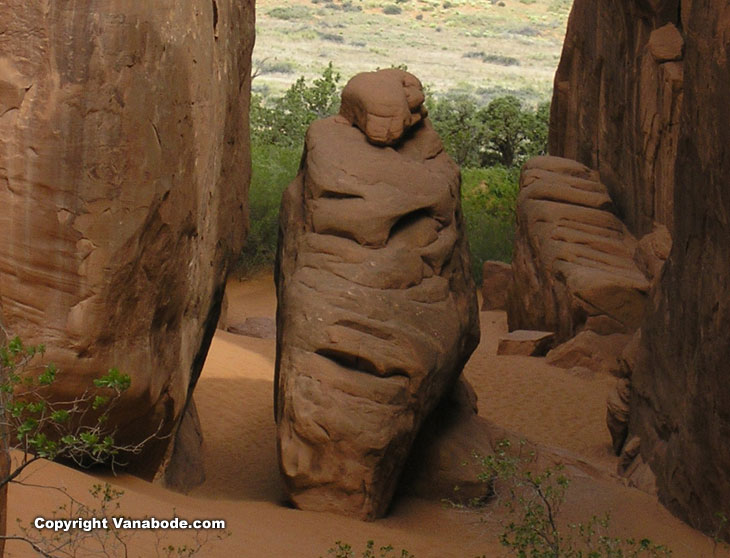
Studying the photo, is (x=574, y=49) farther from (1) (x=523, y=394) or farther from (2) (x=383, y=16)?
(2) (x=383, y=16)

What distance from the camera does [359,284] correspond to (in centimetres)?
766

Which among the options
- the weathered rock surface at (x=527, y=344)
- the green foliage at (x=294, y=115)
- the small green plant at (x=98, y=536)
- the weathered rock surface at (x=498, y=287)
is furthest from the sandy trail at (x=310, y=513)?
the green foliage at (x=294, y=115)

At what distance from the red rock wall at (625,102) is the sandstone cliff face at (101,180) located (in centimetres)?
767

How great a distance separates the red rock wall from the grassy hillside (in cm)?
2068

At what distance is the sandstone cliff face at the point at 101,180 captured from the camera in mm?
5688

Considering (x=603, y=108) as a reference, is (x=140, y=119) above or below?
above

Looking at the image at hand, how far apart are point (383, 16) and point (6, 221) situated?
49.2 metres

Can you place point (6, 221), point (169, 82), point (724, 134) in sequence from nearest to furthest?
point (6, 221) → point (169, 82) → point (724, 134)

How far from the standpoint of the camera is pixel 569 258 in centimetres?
1363

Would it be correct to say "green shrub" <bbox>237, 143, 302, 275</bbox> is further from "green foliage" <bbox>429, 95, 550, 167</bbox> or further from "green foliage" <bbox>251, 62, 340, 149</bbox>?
"green foliage" <bbox>429, 95, 550, 167</bbox>

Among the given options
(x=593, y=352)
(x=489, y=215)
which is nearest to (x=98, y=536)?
(x=593, y=352)

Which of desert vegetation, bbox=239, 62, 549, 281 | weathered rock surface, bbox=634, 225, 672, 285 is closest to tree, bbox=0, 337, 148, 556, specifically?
weathered rock surface, bbox=634, 225, 672, 285

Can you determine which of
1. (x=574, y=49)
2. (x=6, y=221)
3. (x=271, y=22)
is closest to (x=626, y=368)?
(x=6, y=221)

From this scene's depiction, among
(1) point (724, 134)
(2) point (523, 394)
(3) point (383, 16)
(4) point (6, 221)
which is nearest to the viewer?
(4) point (6, 221)
